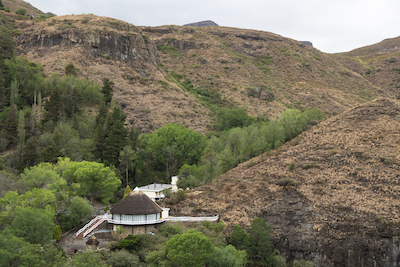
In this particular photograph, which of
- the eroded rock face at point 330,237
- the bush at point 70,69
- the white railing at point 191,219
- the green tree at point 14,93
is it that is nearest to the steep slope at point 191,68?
the bush at point 70,69

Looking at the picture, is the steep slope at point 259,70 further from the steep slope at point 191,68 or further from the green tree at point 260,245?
the green tree at point 260,245

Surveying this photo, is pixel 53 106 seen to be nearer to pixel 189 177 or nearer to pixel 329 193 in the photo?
pixel 189 177

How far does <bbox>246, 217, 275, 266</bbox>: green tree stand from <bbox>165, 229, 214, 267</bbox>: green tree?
18.1 feet

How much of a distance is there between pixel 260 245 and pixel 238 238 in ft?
7.44

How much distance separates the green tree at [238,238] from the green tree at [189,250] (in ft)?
17.3

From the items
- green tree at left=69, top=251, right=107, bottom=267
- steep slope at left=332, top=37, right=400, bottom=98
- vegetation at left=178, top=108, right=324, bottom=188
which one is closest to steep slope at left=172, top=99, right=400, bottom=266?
vegetation at left=178, top=108, right=324, bottom=188

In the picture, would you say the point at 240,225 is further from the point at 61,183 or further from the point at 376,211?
the point at 61,183

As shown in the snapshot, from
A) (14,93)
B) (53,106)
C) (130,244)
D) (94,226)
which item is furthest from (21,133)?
Answer: (130,244)

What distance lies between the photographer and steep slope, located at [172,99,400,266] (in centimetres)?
3664

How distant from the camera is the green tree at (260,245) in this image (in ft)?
118

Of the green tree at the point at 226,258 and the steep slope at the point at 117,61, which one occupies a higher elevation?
the steep slope at the point at 117,61

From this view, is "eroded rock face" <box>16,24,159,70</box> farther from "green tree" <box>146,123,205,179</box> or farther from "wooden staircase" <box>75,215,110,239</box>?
"wooden staircase" <box>75,215,110,239</box>

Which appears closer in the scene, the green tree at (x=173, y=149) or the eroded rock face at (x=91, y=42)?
the green tree at (x=173, y=149)

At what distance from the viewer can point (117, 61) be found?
97.2 m
